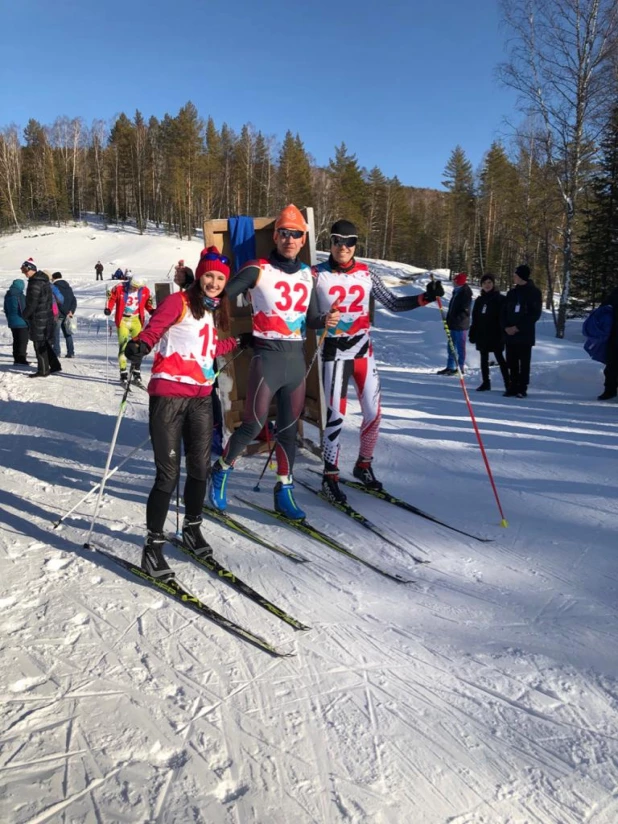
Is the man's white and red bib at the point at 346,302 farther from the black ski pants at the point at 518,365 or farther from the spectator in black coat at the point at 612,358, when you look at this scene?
the spectator in black coat at the point at 612,358

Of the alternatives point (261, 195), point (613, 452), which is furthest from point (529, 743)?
point (261, 195)

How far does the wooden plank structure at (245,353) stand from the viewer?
5504 millimetres

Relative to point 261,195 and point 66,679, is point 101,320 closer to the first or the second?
point 66,679

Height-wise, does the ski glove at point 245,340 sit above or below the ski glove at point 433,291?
below

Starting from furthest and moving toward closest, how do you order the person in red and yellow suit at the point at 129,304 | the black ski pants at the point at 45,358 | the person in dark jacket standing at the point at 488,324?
the black ski pants at the point at 45,358 < the person in dark jacket standing at the point at 488,324 < the person in red and yellow suit at the point at 129,304

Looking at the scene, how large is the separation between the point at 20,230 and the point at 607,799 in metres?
62.5

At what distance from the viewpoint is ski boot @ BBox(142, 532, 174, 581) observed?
3.34m

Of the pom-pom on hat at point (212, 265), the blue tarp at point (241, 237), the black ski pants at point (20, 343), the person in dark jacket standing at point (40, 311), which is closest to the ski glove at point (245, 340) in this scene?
the pom-pom on hat at point (212, 265)

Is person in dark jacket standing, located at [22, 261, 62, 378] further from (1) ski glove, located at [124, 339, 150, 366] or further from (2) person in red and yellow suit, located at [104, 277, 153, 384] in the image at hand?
(1) ski glove, located at [124, 339, 150, 366]

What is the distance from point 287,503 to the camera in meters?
4.27

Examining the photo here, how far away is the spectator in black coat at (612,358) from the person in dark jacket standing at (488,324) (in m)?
1.50

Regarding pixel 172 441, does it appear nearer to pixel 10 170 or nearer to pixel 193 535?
pixel 193 535

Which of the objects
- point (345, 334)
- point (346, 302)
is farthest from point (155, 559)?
point (346, 302)

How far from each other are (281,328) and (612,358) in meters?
6.36
